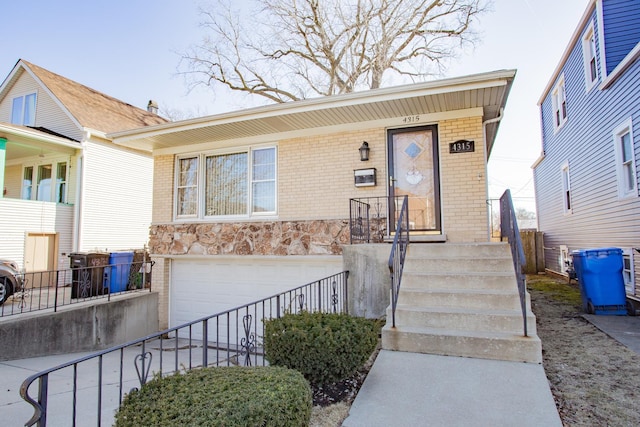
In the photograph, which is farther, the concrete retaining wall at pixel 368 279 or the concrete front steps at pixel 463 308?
the concrete retaining wall at pixel 368 279

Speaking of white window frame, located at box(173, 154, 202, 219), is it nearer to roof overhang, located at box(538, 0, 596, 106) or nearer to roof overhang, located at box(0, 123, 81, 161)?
roof overhang, located at box(0, 123, 81, 161)

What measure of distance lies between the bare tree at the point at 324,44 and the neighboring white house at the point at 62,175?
5326 mm

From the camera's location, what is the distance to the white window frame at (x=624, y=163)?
24.0 feet

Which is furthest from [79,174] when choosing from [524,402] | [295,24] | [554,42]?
[554,42]

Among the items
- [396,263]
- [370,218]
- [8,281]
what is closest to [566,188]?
[370,218]

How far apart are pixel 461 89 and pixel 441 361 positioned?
4.24m

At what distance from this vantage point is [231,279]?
27.5 feet

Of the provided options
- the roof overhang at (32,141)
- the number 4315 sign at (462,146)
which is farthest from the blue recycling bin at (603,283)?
the roof overhang at (32,141)

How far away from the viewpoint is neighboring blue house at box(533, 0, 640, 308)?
7391mm

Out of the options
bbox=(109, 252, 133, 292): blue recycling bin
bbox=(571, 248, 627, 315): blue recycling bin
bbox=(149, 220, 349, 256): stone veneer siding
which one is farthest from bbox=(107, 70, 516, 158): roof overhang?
bbox=(109, 252, 133, 292): blue recycling bin

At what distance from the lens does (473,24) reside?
1436 centimetres

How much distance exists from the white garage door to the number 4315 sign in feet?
10.0

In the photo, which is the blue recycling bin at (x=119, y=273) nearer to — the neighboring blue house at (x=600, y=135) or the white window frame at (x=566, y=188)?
the neighboring blue house at (x=600, y=135)

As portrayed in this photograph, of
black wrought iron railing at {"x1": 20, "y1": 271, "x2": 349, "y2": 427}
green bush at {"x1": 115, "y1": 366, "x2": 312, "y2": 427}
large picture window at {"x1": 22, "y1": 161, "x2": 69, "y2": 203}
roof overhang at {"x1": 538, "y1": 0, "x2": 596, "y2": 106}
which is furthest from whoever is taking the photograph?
large picture window at {"x1": 22, "y1": 161, "x2": 69, "y2": 203}
